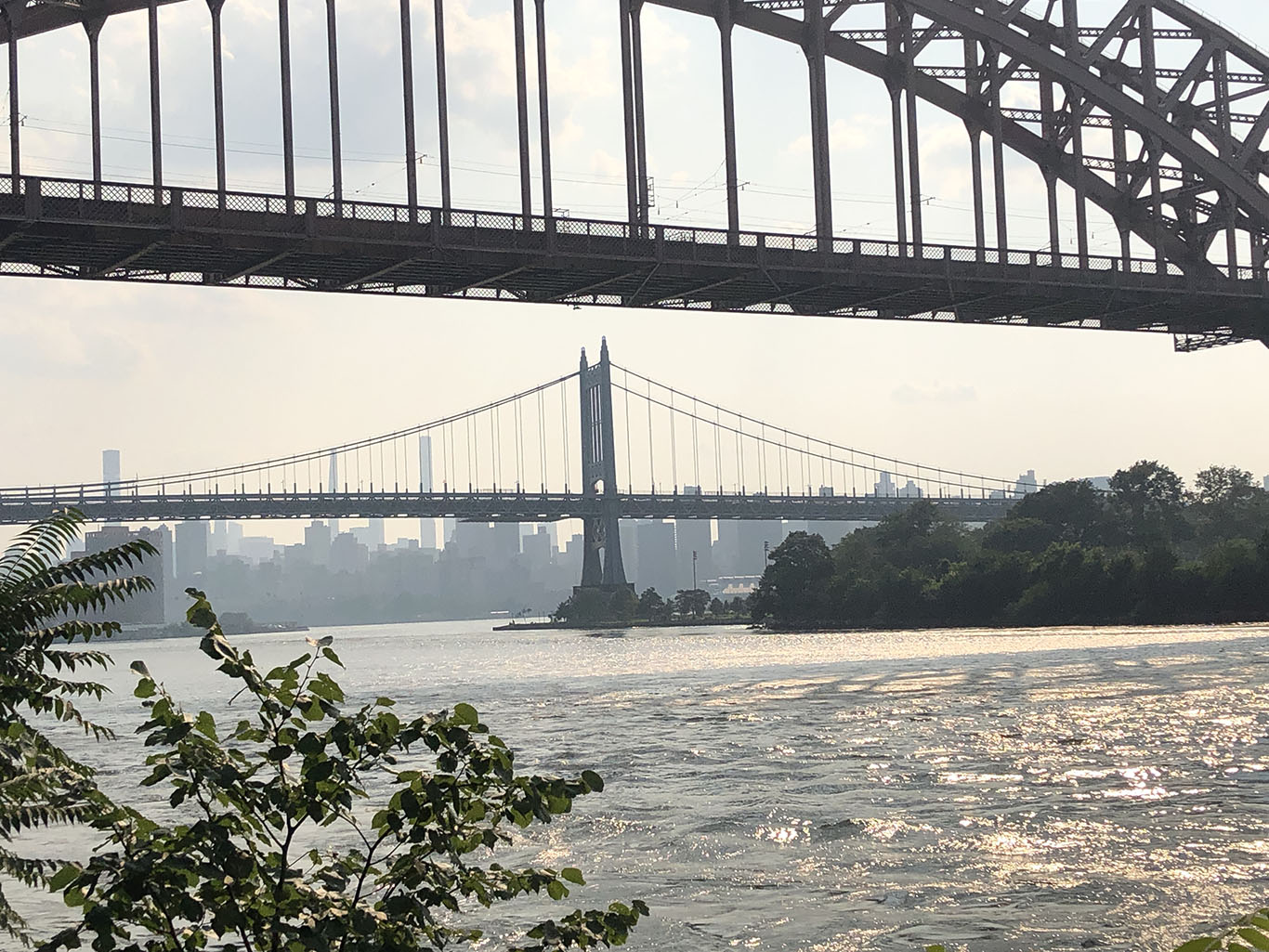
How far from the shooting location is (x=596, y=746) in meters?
31.3

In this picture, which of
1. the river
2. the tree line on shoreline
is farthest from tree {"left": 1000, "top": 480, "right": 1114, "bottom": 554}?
the tree line on shoreline

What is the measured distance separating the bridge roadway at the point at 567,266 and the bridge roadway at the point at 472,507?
7079 centimetres

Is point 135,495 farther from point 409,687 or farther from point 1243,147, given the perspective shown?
point 1243,147

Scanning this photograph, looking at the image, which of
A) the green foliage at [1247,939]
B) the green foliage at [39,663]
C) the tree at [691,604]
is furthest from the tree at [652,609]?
the green foliage at [1247,939]

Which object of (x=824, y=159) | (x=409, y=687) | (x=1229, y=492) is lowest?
(x=409, y=687)

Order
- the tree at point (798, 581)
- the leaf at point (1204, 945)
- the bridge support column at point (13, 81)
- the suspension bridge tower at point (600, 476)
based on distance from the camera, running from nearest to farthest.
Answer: the leaf at point (1204, 945)
the bridge support column at point (13, 81)
the tree at point (798, 581)
the suspension bridge tower at point (600, 476)

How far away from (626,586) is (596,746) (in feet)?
416

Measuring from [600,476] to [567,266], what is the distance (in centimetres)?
11056

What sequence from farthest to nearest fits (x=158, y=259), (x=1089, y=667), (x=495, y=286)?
(x=1089, y=667) < (x=495, y=286) < (x=158, y=259)

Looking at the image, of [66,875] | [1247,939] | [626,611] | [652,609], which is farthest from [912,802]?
[652,609]

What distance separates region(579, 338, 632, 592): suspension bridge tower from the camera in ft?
496

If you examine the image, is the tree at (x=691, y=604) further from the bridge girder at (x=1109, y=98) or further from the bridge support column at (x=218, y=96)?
the bridge support column at (x=218, y=96)

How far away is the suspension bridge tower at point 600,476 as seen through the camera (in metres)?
151

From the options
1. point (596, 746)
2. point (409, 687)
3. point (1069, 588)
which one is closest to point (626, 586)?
point (1069, 588)
